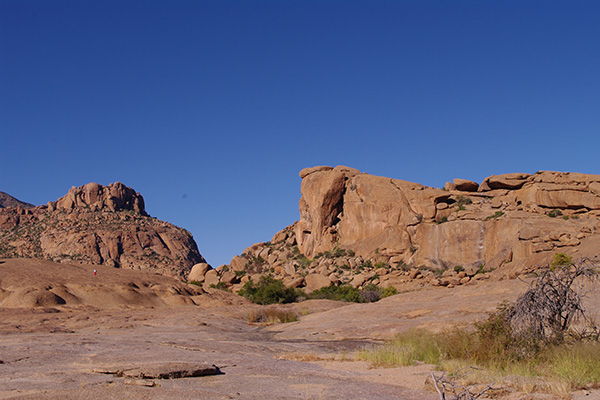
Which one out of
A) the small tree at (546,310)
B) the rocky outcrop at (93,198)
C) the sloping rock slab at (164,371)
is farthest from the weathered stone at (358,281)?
the rocky outcrop at (93,198)

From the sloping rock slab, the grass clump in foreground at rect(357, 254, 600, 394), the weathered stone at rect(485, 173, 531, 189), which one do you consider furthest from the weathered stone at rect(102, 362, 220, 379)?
the weathered stone at rect(485, 173, 531, 189)

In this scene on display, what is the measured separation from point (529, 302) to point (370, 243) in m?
49.5

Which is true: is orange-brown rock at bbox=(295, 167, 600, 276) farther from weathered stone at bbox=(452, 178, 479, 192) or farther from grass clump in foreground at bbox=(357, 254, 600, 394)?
grass clump in foreground at bbox=(357, 254, 600, 394)

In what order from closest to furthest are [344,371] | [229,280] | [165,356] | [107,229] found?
1. [344,371]
2. [165,356]
3. [229,280]
4. [107,229]

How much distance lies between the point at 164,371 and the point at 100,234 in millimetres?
97081

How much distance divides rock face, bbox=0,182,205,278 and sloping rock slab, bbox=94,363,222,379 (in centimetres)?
7727

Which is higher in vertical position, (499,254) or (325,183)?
(325,183)

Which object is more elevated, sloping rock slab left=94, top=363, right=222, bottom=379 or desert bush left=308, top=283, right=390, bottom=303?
desert bush left=308, top=283, right=390, bottom=303

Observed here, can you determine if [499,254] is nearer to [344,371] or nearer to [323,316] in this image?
[323,316]

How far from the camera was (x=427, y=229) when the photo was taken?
55812 mm

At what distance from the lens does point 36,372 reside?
29.0ft

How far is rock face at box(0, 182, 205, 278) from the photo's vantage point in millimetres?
93125

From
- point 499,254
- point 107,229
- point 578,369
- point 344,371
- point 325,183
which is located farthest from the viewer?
point 107,229

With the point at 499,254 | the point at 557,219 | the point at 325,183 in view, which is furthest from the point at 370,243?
the point at 557,219
